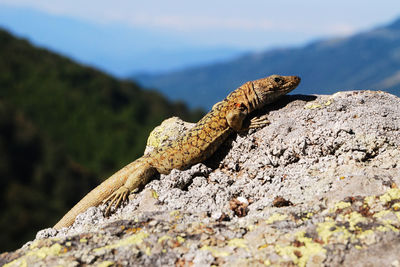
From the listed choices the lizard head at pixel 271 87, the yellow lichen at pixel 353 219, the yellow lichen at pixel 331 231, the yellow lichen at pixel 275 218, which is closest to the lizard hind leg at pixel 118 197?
the yellow lichen at pixel 275 218

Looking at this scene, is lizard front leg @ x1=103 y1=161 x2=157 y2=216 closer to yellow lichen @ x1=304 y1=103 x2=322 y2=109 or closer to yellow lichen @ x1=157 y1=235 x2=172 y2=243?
yellow lichen @ x1=157 y1=235 x2=172 y2=243

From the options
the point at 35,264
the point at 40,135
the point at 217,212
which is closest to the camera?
the point at 35,264

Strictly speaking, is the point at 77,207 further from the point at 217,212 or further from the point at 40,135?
the point at 40,135

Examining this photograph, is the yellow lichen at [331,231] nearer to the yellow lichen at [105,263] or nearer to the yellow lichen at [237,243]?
the yellow lichen at [237,243]

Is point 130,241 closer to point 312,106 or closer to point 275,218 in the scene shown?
point 275,218

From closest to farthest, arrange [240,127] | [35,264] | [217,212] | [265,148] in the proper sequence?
[35,264]
[217,212]
[265,148]
[240,127]

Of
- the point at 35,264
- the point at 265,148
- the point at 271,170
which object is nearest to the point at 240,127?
the point at 265,148

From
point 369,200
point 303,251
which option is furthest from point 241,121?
point 303,251

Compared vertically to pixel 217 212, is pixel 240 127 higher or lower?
higher
